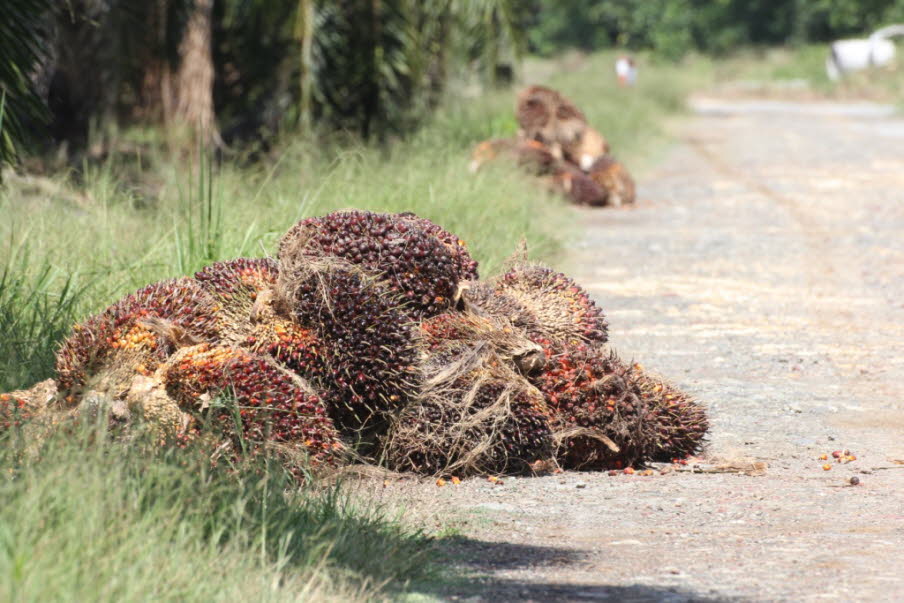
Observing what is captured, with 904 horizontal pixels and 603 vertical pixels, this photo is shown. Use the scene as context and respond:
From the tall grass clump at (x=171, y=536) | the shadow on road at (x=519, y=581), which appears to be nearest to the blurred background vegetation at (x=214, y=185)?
the tall grass clump at (x=171, y=536)

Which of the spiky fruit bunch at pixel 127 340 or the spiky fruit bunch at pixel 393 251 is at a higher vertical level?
the spiky fruit bunch at pixel 393 251

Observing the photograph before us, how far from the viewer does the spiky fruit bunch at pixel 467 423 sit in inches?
190

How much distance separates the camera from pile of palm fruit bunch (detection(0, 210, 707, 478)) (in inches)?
175

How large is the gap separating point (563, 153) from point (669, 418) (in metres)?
9.46

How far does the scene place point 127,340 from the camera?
4566 mm

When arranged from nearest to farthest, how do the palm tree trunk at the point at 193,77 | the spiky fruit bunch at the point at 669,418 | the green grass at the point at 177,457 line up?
the green grass at the point at 177,457
the spiky fruit bunch at the point at 669,418
the palm tree trunk at the point at 193,77

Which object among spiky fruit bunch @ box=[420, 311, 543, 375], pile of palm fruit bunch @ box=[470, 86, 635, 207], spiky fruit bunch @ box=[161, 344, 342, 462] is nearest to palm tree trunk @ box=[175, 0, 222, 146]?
pile of palm fruit bunch @ box=[470, 86, 635, 207]

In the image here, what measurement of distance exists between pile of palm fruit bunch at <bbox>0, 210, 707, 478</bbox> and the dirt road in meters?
0.18

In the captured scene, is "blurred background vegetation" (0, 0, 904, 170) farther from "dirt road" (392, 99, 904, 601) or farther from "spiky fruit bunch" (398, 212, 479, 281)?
"spiky fruit bunch" (398, 212, 479, 281)

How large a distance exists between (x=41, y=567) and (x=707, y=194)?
1254 centimetres

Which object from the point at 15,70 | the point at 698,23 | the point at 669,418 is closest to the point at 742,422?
the point at 669,418

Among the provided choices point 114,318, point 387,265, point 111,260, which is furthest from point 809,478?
point 111,260

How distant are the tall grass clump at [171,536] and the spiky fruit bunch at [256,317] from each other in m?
0.73

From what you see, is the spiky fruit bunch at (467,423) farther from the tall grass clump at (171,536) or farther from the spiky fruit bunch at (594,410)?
the tall grass clump at (171,536)
